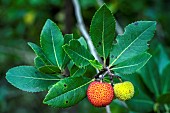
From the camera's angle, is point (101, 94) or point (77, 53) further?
point (77, 53)

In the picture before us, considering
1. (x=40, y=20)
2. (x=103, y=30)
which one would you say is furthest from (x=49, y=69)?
(x=40, y=20)

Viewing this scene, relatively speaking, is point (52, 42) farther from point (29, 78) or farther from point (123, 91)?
point (123, 91)

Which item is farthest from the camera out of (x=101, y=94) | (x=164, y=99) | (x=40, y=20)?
(x=40, y=20)

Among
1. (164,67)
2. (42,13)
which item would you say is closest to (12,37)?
(42,13)

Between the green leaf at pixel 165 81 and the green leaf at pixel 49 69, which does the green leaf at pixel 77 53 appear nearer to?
the green leaf at pixel 49 69

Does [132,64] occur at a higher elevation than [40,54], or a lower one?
lower

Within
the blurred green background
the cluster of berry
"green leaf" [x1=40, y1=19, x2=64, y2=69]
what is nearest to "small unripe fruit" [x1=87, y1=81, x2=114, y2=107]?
the cluster of berry

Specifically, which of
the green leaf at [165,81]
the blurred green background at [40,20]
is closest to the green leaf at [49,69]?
the green leaf at [165,81]
